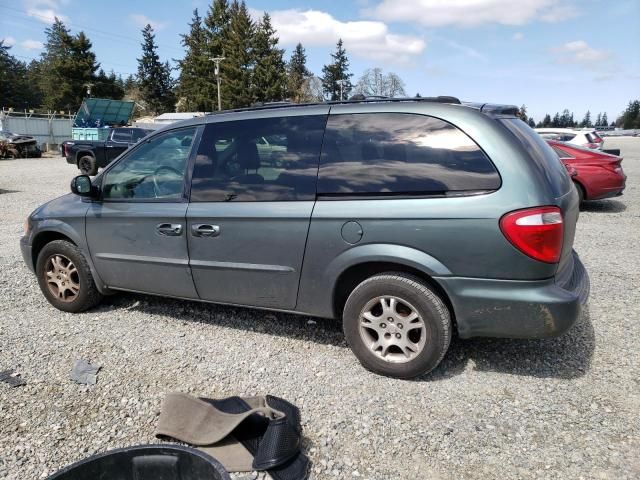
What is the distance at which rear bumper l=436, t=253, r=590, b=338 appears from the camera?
9.81 feet

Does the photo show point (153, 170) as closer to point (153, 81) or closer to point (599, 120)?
point (153, 81)

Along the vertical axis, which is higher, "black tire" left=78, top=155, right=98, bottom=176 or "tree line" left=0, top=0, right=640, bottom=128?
"tree line" left=0, top=0, right=640, bottom=128

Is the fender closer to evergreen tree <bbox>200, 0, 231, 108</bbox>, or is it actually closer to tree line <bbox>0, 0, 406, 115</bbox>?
tree line <bbox>0, 0, 406, 115</bbox>

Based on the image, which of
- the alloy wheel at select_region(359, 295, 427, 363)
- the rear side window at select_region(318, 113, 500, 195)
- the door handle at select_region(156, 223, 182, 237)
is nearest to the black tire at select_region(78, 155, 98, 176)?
the door handle at select_region(156, 223, 182, 237)

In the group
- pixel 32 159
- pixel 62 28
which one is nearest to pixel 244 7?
pixel 62 28

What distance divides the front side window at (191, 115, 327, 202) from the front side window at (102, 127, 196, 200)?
0.21 m

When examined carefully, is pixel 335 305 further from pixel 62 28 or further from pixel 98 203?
pixel 62 28

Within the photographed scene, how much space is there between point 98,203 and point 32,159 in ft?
88.4

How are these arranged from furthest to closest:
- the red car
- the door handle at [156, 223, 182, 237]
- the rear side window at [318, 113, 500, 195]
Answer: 1. the red car
2. the door handle at [156, 223, 182, 237]
3. the rear side window at [318, 113, 500, 195]

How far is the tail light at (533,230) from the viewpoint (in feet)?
9.55

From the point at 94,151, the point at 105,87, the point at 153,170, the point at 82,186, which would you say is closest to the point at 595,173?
the point at 153,170

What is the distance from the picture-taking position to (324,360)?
145 inches

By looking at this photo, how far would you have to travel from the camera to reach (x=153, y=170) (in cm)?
425

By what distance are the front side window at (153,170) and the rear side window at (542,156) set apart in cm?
250
